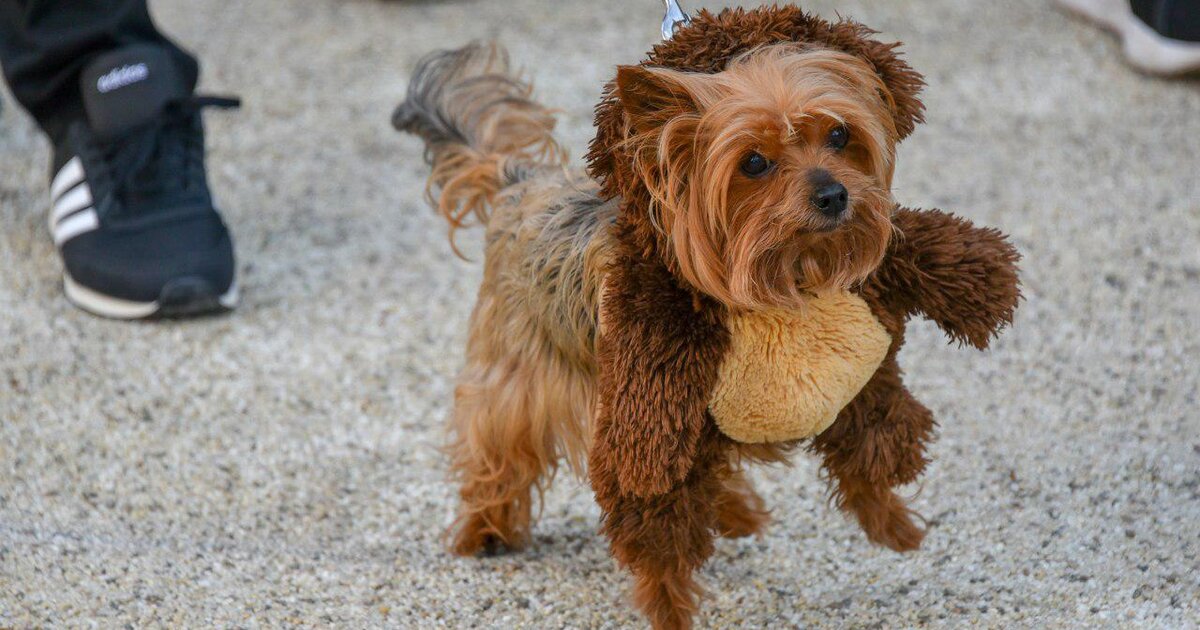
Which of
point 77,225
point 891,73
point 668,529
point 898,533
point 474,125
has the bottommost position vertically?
point 77,225

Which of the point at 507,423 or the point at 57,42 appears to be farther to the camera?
the point at 57,42

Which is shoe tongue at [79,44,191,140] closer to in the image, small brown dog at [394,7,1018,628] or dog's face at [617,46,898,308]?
small brown dog at [394,7,1018,628]

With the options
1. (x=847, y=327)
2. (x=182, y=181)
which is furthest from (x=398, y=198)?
(x=847, y=327)

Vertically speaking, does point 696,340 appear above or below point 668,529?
above

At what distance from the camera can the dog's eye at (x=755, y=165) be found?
7.10ft

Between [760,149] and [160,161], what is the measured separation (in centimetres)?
292

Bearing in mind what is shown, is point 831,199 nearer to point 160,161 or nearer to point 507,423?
point 507,423

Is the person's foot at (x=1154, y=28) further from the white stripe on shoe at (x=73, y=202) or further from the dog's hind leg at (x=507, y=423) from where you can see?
the white stripe on shoe at (x=73, y=202)

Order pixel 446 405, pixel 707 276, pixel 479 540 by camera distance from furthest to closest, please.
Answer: pixel 446 405, pixel 479 540, pixel 707 276

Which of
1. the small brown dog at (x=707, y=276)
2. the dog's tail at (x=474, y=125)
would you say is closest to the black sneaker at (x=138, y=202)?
the dog's tail at (x=474, y=125)

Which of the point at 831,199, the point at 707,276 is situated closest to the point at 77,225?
the point at 707,276

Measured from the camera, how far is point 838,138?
2197mm

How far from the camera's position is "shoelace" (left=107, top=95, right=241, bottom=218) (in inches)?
173

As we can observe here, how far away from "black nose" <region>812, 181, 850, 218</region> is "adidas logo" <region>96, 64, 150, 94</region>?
3048mm
